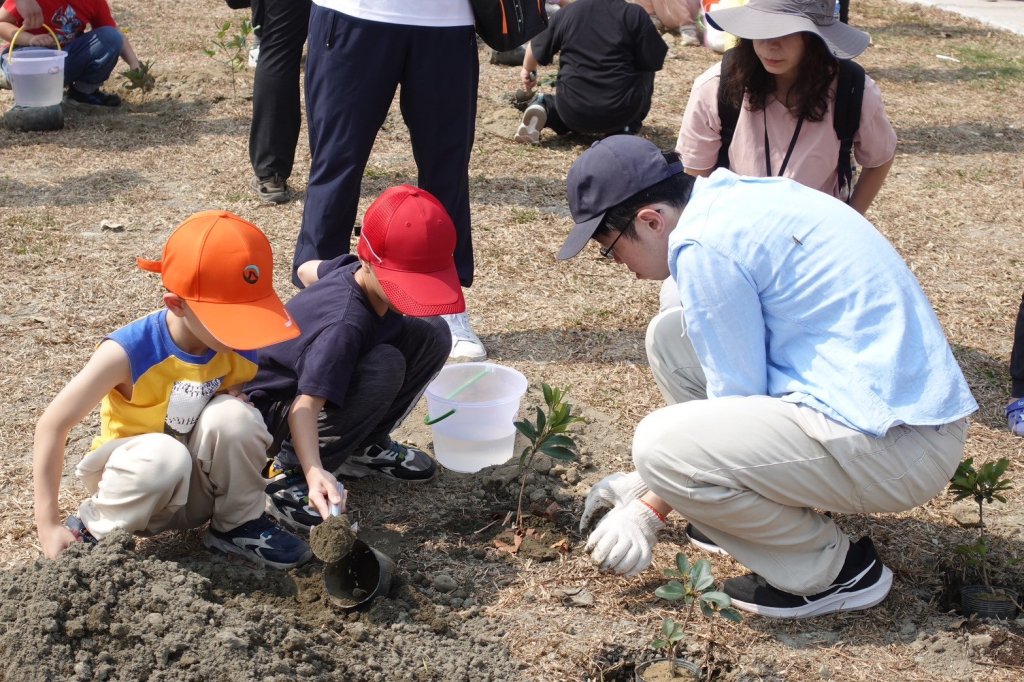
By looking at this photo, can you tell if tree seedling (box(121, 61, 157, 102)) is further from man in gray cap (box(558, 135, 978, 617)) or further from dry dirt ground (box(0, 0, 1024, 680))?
man in gray cap (box(558, 135, 978, 617))

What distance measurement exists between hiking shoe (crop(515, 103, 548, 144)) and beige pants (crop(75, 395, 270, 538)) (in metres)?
4.17

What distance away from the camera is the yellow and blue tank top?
8.46ft

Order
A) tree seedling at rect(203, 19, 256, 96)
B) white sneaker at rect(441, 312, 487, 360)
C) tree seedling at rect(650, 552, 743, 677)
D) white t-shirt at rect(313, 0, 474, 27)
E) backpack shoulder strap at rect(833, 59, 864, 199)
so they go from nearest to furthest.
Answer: tree seedling at rect(650, 552, 743, 677) → backpack shoulder strap at rect(833, 59, 864, 199) → white t-shirt at rect(313, 0, 474, 27) → white sneaker at rect(441, 312, 487, 360) → tree seedling at rect(203, 19, 256, 96)

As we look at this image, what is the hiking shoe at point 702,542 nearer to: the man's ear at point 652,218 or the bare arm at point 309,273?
the man's ear at point 652,218

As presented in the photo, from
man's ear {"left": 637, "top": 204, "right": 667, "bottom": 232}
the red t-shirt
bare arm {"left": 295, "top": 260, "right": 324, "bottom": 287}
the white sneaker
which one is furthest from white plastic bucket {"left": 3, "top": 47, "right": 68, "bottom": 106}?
man's ear {"left": 637, "top": 204, "right": 667, "bottom": 232}

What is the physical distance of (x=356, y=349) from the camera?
2.84 m

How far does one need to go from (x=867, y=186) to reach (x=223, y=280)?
7.42 feet

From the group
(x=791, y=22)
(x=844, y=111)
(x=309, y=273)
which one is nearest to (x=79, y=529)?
(x=309, y=273)

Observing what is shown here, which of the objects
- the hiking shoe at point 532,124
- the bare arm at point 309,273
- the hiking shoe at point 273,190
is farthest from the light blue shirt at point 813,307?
the hiking shoe at point 532,124

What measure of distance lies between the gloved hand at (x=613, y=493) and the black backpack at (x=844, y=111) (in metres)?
1.26

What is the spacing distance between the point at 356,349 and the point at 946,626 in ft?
5.39

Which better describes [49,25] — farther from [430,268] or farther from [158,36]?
[430,268]

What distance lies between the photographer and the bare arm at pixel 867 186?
3641 mm

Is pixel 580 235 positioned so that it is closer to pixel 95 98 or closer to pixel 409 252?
pixel 409 252
